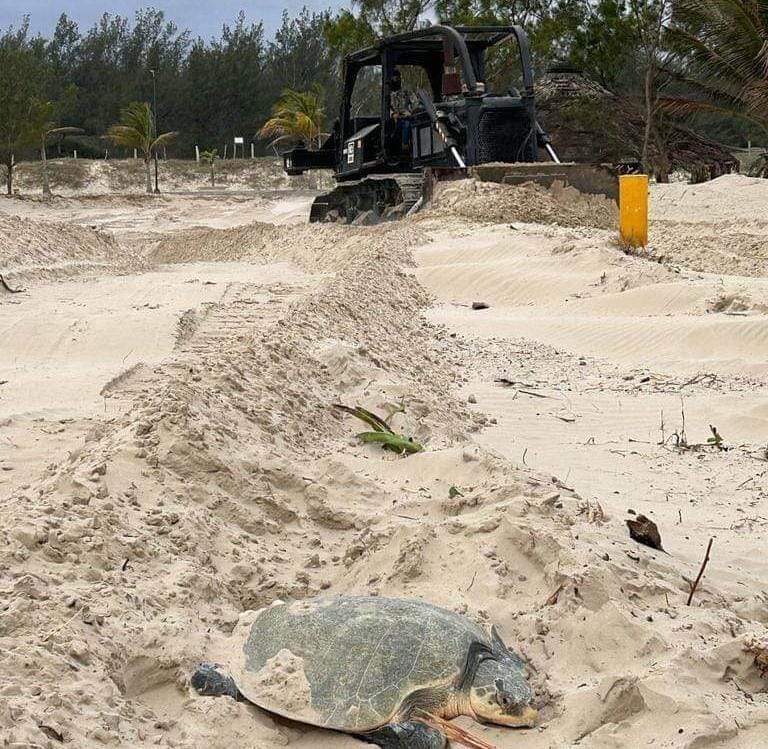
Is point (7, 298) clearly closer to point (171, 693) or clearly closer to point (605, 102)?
point (171, 693)

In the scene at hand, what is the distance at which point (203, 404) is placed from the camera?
479 cm

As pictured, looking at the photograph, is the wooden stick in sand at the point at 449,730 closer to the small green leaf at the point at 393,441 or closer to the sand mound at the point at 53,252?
the small green leaf at the point at 393,441

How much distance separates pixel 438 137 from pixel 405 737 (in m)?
14.7

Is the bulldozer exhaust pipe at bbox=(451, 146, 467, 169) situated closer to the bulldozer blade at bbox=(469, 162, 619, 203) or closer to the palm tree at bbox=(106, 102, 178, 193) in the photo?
the bulldozer blade at bbox=(469, 162, 619, 203)

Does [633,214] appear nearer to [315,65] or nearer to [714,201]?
[714,201]

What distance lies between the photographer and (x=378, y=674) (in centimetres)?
262

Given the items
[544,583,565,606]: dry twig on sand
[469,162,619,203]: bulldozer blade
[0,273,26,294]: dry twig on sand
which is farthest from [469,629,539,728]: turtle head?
[469,162,619,203]: bulldozer blade

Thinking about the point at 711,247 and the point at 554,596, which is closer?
the point at 554,596

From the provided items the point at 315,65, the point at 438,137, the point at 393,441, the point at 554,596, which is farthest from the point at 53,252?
the point at 315,65

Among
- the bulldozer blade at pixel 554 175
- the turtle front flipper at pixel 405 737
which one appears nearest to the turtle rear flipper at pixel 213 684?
the turtle front flipper at pixel 405 737

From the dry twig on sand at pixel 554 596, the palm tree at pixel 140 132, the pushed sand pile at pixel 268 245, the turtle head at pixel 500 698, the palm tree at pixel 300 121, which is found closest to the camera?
the turtle head at pixel 500 698

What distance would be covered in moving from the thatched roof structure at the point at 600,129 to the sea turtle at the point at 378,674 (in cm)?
3001

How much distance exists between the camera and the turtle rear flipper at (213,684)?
275 centimetres

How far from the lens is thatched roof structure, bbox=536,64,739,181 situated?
3148 centimetres
